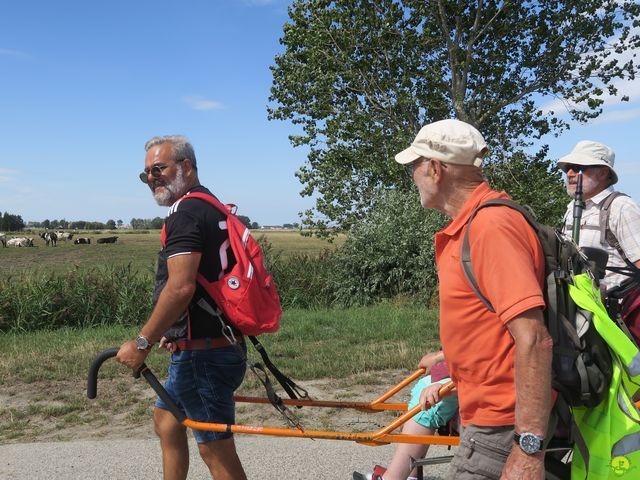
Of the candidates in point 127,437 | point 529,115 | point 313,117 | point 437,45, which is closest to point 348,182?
point 313,117

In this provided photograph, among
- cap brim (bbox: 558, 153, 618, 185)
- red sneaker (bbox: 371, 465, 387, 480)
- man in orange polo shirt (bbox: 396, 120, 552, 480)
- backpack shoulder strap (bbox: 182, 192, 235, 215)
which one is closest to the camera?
man in orange polo shirt (bbox: 396, 120, 552, 480)

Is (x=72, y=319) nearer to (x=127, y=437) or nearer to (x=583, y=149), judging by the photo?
(x=127, y=437)

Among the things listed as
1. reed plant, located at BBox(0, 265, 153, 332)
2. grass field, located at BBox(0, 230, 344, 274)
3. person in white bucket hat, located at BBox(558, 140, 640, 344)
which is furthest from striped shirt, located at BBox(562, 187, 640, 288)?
grass field, located at BBox(0, 230, 344, 274)

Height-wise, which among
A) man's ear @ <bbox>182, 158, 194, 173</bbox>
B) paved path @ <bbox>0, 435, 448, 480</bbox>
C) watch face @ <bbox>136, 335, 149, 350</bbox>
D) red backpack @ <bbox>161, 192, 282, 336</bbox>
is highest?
man's ear @ <bbox>182, 158, 194, 173</bbox>

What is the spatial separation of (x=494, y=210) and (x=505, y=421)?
28.4 inches

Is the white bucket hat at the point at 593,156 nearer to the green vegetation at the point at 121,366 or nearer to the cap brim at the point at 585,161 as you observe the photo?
the cap brim at the point at 585,161

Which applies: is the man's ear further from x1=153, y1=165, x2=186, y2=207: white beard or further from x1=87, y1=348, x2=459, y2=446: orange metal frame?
x1=87, y1=348, x2=459, y2=446: orange metal frame

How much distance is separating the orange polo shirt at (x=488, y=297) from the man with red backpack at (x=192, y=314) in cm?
123

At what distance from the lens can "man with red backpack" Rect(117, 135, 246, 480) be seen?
9.77ft

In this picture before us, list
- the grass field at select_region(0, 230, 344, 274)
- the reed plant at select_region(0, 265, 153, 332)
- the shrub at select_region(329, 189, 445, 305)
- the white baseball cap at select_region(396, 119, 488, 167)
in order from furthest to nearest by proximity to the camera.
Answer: the grass field at select_region(0, 230, 344, 274) < the shrub at select_region(329, 189, 445, 305) < the reed plant at select_region(0, 265, 153, 332) < the white baseball cap at select_region(396, 119, 488, 167)

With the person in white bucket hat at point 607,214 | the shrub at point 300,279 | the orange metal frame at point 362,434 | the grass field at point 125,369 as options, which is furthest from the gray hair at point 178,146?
the shrub at point 300,279

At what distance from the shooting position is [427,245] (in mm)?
12352

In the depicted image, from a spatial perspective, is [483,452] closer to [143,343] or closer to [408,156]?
[408,156]

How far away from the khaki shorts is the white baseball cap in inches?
37.2
